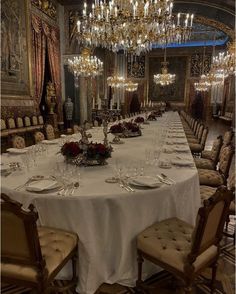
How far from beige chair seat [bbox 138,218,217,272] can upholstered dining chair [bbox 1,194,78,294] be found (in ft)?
2.01

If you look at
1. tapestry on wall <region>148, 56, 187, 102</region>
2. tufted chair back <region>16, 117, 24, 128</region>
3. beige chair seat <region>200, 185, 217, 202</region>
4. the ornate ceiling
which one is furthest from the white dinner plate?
tapestry on wall <region>148, 56, 187, 102</region>

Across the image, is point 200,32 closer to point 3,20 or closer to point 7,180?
point 3,20

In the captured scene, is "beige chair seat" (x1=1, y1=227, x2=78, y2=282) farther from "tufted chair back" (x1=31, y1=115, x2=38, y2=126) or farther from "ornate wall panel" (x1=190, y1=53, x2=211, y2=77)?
"ornate wall panel" (x1=190, y1=53, x2=211, y2=77)

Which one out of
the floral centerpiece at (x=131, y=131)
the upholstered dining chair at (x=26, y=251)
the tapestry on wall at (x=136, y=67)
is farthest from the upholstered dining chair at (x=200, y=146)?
the tapestry on wall at (x=136, y=67)

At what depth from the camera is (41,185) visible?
6.95 ft

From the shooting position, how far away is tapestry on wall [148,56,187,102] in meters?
19.1

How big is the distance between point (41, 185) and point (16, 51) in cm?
719

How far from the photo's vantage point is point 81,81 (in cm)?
1195

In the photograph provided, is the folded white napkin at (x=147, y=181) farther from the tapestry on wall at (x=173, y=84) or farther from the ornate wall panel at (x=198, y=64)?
the tapestry on wall at (x=173, y=84)

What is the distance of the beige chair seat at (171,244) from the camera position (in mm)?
1832

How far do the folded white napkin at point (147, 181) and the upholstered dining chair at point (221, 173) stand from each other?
1543 mm

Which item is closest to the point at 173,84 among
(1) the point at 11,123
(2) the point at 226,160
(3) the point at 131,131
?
(1) the point at 11,123

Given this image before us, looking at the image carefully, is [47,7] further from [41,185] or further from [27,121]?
[41,185]

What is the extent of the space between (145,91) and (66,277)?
A: 61.1 ft
